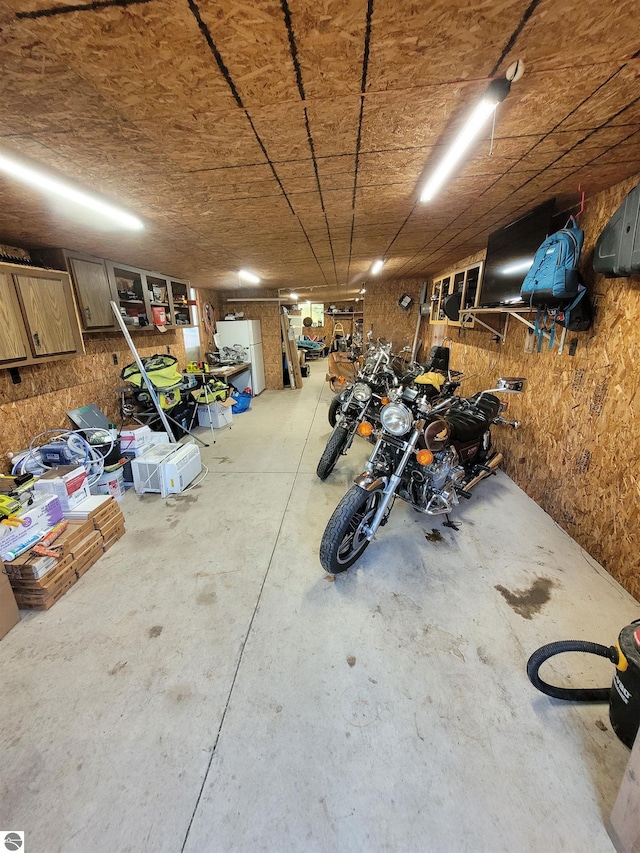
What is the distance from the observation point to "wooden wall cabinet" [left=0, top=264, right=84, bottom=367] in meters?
2.29

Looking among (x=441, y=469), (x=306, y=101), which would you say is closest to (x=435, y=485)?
(x=441, y=469)

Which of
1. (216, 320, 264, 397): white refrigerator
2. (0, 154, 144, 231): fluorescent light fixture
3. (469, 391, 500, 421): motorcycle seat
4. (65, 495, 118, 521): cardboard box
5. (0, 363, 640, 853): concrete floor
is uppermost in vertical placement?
(0, 154, 144, 231): fluorescent light fixture

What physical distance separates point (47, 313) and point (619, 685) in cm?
413

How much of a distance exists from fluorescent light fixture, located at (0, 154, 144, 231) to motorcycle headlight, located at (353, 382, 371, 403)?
7.00 feet

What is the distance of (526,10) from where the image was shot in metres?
0.83

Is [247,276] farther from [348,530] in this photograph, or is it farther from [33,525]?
[348,530]

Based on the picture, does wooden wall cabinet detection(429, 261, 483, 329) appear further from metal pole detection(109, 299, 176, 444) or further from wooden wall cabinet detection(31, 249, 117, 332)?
wooden wall cabinet detection(31, 249, 117, 332)

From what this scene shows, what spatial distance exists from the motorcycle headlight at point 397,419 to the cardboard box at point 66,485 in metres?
2.28

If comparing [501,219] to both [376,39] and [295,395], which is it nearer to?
[376,39]

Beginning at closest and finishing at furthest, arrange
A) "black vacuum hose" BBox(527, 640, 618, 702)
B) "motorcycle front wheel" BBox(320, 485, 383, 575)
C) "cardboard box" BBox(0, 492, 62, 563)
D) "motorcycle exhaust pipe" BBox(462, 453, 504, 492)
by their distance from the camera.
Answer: "black vacuum hose" BBox(527, 640, 618, 702) < "cardboard box" BBox(0, 492, 62, 563) < "motorcycle front wheel" BBox(320, 485, 383, 575) < "motorcycle exhaust pipe" BBox(462, 453, 504, 492)

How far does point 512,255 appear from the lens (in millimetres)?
2684

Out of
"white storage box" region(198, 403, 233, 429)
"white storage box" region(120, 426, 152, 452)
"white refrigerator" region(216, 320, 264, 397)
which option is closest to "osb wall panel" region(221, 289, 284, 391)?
"white refrigerator" region(216, 320, 264, 397)

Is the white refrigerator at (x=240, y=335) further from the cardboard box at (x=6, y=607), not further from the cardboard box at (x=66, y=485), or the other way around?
the cardboard box at (x=6, y=607)

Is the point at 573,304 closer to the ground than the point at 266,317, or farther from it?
closer to the ground
